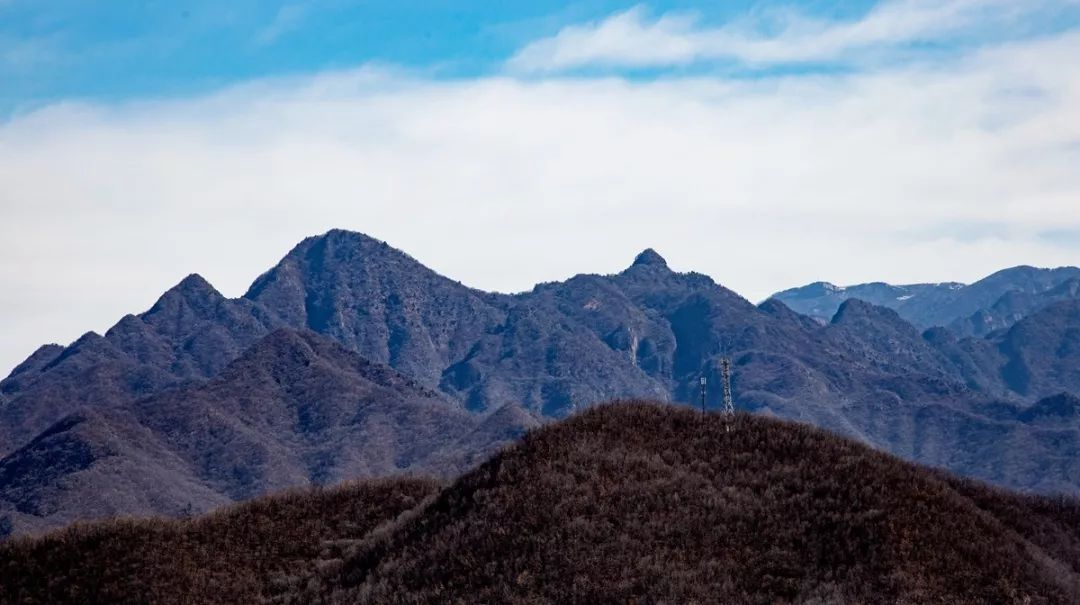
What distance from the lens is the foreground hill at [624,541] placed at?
33.3 meters

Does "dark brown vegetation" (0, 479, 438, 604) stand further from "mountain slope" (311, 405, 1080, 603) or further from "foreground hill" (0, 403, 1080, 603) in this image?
"mountain slope" (311, 405, 1080, 603)

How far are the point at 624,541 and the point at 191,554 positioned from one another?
14.4 metres

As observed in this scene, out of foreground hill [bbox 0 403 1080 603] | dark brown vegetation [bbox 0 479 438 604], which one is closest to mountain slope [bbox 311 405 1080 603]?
foreground hill [bbox 0 403 1080 603]

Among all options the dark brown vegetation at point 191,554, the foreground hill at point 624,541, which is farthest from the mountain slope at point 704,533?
the dark brown vegetation at point 191,554

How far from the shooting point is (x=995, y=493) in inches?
1911

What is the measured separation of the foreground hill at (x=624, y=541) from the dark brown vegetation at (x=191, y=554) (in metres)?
0.08

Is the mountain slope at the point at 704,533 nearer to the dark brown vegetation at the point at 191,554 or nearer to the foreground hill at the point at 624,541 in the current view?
the foreground hill at the point at 624,541

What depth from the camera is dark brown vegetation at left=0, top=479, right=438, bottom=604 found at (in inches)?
1416

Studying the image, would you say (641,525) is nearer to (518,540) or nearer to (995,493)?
(518,540)

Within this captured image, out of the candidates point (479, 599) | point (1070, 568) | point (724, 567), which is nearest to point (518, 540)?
point (479, 599)

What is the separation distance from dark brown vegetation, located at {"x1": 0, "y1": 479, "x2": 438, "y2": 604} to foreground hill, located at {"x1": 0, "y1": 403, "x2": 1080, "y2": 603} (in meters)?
0.08

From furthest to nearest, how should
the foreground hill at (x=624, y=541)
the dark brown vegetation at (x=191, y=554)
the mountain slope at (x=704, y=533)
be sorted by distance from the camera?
the dark brown vegetation at (x=191, y=554) < the foreground hill at (x=624, y=541) < the mountain slope at (x=704, y=533)

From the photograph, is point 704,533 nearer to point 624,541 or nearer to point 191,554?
point 624,541

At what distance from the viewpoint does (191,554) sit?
38.7 metres
